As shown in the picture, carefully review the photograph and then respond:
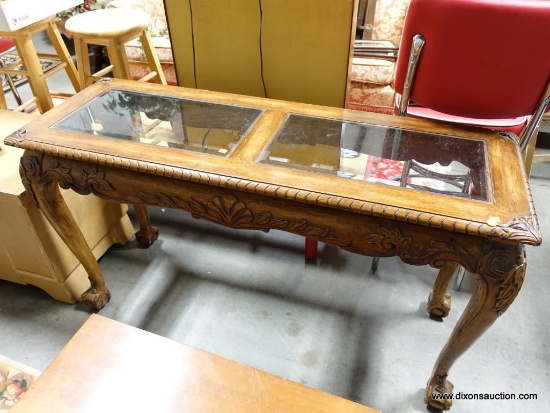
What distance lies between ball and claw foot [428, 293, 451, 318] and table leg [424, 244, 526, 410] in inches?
14.5

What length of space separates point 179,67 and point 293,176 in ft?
3.40

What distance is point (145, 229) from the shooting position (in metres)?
1.69

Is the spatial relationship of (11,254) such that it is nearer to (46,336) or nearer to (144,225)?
(46,336)

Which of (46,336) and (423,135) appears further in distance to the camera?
(46,336)

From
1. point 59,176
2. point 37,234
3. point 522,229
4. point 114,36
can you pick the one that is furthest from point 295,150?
point 114,36

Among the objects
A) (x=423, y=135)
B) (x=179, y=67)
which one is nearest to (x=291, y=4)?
(x=179, y=67)

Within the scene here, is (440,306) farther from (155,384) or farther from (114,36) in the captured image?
(114,36)

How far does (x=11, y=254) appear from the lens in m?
1.41

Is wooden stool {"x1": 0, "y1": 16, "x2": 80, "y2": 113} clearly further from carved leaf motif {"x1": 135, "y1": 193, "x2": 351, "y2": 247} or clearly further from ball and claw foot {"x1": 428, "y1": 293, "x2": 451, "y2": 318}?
ball and claw foot {"x1": 428, "y1": 293, "x2": 451, "y2": 318}

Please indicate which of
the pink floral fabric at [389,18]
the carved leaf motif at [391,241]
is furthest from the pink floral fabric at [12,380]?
the pink floral fabric at [389,18]

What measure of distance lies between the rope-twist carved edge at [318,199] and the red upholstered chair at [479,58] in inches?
17.4

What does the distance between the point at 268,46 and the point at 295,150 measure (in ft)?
2.23

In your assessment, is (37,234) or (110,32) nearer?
(37,234)

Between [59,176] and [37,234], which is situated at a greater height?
[59,176]
